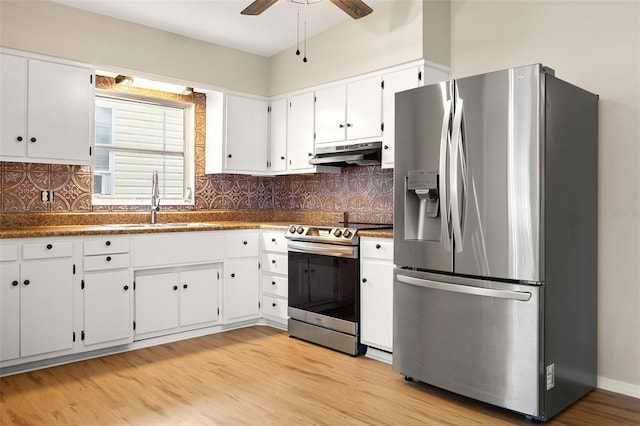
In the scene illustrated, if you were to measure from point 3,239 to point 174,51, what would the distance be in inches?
80.1

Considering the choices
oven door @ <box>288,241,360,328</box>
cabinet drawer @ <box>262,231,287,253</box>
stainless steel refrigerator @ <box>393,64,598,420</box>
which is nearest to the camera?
stainless steel refrigerator @ <box>393,64,598,420</box>

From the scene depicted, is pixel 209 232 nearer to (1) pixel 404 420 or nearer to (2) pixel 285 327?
(2) pixel 285 327

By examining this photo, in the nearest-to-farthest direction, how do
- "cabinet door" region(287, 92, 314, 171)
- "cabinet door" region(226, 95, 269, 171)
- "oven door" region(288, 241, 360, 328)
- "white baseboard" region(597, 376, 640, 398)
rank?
"white baseboard" region(597, 376, 640, 398), "oven door" region(288, 241, 360, 328), "cabinet door" region(287, 92, 314, 171), "cabinet door" region(226, 95, 269, 171)

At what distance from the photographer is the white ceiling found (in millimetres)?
3590

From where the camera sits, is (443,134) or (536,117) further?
(443,134)

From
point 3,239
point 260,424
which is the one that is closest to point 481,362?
point 260,424

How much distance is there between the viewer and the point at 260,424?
7.97ft

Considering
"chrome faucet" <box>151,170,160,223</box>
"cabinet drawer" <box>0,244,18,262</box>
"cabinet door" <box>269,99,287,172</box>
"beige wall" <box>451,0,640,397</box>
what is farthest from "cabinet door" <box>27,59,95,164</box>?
"beige wall" <box>451,0,640,397</box>

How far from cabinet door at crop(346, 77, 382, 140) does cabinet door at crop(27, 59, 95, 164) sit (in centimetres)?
199

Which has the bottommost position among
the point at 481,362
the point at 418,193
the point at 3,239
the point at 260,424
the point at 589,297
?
the point at 260,424

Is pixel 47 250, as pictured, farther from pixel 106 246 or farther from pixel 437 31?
pixel 437 31

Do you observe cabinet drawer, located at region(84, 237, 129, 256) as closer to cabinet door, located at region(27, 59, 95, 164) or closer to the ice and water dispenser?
cabinet door, located at region(27, 59, 95, 164)

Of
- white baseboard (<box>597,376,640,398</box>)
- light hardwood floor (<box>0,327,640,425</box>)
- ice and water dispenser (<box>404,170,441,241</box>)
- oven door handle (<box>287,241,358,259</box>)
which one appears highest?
ice and water dispenser (<box>404,170,441,241</box>)

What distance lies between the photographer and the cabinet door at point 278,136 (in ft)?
15.3
